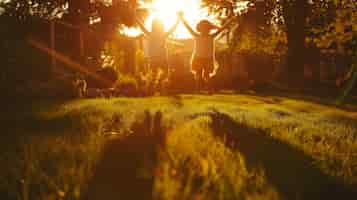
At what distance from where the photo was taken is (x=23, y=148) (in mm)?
3740

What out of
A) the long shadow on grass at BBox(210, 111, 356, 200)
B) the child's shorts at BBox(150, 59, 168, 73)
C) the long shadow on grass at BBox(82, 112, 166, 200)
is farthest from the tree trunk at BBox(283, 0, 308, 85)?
the long shadow on grass at BBox(82, 112, 166, 200)

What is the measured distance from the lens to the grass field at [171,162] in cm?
257

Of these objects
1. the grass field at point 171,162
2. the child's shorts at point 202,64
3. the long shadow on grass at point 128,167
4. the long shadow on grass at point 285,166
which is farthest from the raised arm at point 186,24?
the long shadow on grass at point 128,167

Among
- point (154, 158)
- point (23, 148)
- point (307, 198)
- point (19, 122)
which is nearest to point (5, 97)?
point (19, 122)

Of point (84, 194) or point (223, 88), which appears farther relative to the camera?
point (223, 88)

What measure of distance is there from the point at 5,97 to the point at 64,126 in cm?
677

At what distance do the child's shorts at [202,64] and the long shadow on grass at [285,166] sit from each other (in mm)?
4429

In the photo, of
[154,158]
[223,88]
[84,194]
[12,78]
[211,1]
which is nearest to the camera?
[84,194]

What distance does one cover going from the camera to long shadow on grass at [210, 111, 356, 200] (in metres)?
2.76

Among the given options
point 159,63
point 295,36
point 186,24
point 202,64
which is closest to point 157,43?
point 159,63

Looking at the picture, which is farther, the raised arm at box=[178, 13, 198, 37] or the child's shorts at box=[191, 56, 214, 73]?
the child's shorts at box=[191, 56, 214, 73]

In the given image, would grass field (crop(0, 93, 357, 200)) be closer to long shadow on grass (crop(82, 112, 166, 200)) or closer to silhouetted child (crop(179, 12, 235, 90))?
long shadow on grass (crop(82, 112, 166, 200))

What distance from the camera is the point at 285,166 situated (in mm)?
3480

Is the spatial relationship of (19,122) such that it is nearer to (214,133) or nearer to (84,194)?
(214,133)
